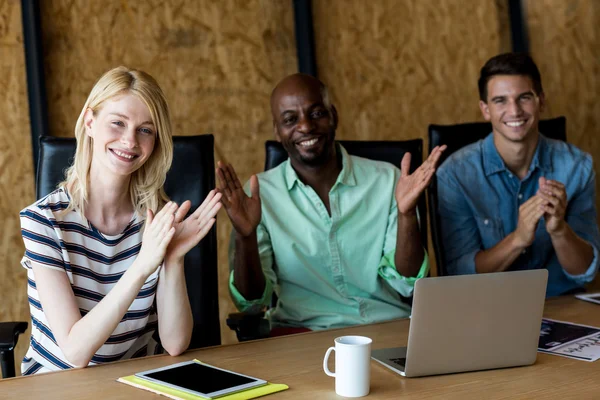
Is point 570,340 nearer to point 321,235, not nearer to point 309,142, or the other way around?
point 321,235

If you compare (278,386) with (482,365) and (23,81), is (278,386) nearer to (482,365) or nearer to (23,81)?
(482,365)

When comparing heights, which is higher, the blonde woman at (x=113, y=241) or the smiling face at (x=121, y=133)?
the smiling face at (x=121, y=133)

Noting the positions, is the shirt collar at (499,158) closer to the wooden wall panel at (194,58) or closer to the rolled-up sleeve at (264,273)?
the rolled-up sleeve at (264,273)

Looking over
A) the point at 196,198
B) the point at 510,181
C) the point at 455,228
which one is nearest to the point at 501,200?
the point at 510,181

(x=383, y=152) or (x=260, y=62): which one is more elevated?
(x=260, y=62)

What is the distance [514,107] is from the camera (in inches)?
99.6

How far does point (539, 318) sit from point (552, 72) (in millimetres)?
2571

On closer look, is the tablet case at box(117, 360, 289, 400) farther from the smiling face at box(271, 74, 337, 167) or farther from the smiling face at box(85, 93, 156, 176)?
the smiling face at box(271, 74, 337, 167)

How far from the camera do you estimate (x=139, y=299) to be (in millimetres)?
1792

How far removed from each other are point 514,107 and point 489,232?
44 cm

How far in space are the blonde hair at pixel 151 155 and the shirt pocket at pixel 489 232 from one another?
116 cm

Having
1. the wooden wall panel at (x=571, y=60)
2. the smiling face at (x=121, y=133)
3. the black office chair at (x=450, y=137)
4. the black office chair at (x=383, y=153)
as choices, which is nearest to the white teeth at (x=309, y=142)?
the black office chair at (x=383, y=153)

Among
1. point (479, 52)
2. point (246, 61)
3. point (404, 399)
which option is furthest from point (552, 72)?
point (404, 399)

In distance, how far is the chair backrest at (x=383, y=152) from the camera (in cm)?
248
